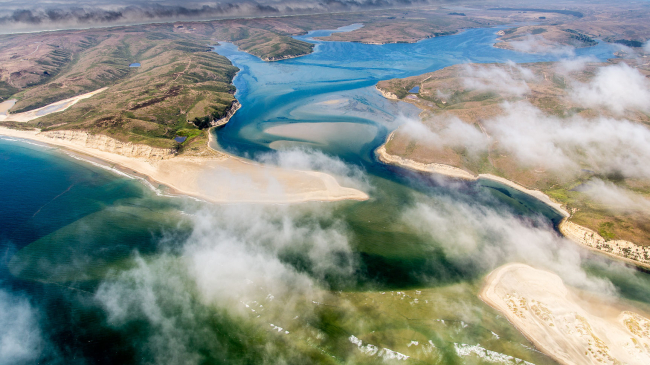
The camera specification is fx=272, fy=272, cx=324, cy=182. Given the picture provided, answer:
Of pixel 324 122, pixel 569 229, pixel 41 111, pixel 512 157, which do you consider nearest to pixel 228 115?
pixel 324 122

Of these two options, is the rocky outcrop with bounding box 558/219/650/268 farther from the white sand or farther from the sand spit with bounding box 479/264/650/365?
the white sand

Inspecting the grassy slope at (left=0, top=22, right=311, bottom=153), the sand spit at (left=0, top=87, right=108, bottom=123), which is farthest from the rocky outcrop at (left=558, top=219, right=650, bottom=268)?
the sand spit at (left=0, top=87, right=108, bottom=123)

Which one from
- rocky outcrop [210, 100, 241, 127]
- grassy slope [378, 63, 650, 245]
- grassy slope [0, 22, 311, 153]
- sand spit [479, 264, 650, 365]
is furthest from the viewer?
rocky outcrop [210, 100, 241, 127]

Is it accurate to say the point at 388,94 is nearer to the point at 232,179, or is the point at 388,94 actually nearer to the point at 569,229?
the point at 232,179

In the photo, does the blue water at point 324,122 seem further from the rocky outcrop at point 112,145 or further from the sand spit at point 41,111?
the sand spit at point 41,111

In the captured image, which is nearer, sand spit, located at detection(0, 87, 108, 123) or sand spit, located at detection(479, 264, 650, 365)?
sand spit, located at detection(479, 264, 650, 365)

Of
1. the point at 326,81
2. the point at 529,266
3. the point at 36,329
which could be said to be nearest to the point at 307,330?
the point at 36,329
